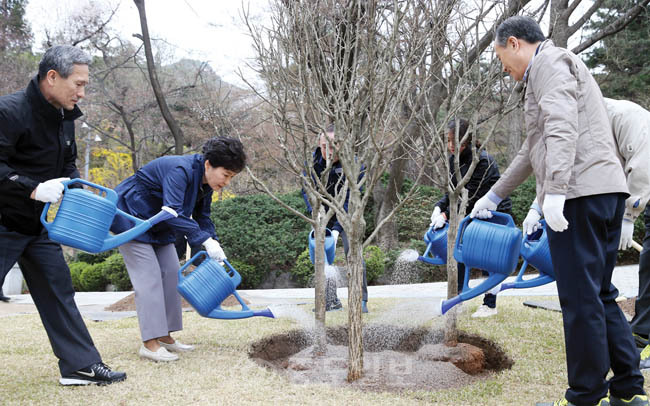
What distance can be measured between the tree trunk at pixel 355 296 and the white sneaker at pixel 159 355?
3.67 ft

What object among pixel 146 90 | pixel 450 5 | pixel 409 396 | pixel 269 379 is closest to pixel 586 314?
pixel 409 396

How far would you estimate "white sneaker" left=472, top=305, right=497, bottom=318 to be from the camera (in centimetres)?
423

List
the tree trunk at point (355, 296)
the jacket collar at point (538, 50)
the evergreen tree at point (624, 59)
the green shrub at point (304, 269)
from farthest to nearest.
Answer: the evergreen tree at point (624, 59)
the green shrub at point (304, 269)
the tree trunk at point (355, 296)
the jacket collar at point (538, 50)

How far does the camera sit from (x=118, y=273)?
8.49 m

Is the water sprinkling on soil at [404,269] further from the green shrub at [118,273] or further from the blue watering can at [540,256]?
the blue watering can at [540,256]

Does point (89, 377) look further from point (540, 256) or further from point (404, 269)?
point (404, 269)

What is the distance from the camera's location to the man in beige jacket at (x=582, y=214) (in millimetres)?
1970

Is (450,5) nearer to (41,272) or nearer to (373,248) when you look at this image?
(41,272)

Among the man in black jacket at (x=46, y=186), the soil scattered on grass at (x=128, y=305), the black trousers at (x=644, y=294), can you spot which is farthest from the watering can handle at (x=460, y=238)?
the soil scattered on grass at (x=128, y=305)

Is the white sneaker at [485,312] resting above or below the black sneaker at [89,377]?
below

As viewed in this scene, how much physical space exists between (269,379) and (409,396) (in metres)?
0.75

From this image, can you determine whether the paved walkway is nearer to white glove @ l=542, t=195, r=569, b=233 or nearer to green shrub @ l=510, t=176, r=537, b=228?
green shrub @ l=510, t=176, r=537, b=228

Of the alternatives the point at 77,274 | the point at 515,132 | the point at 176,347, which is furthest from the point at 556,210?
Result: the point at 515,132

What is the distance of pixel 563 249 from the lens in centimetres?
206
